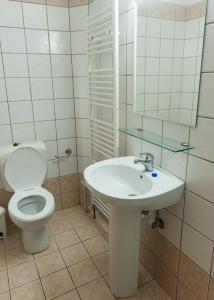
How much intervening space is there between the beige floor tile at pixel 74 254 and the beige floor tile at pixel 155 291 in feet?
1.74

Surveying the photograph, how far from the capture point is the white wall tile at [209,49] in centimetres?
102

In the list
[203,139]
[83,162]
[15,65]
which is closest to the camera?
[203,139]

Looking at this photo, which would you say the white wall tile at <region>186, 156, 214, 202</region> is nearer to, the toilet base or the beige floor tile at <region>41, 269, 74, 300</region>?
the beige floor tile at <region>41, 269, 74, 300</region>

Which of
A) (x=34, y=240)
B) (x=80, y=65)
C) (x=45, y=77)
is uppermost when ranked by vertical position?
(x=80, y=65)

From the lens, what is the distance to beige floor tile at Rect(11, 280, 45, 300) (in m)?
1.56

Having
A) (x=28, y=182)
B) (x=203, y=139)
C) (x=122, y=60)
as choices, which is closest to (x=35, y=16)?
(x=122, y=60)

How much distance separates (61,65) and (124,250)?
1630 millimetres

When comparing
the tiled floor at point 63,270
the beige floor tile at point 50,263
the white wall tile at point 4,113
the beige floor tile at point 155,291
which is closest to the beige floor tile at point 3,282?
the tiled floor at point 63,270

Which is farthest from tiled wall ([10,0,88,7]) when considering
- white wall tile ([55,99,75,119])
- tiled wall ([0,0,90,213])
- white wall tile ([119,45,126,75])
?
white wall tile ([55,99,75,119])

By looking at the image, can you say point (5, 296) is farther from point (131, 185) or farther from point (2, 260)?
point (131, 185)

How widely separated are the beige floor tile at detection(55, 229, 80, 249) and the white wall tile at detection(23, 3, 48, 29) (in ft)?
5.95

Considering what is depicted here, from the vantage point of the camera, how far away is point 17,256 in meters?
1.92

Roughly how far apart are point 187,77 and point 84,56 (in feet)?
3.91

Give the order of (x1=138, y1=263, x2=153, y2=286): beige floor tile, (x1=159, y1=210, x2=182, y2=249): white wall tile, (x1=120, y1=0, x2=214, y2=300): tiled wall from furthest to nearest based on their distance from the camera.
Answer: (x1=138, y1=263, x2=153, y2=286): beige floor tile
(x1=159, y1=210, x2=182, y2=249): white wall tile
(x1=120, y1=0, x2=214, y2=300): tiled wall
